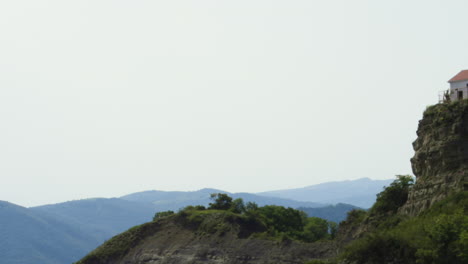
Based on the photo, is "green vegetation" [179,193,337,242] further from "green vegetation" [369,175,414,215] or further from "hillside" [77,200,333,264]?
"green vegetation" [369,175,414,215]

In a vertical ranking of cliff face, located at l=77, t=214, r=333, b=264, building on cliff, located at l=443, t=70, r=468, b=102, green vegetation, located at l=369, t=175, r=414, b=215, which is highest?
building on cliff, located at l=443, t=70, r=468, b=102

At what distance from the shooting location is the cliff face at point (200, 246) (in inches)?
2440

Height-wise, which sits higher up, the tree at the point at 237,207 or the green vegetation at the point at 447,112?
the green vegetation at the point at 447,112

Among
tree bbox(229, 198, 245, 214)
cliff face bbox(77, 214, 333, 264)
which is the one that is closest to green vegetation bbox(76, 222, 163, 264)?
cliff face bbox(77, 214, 333, 264)

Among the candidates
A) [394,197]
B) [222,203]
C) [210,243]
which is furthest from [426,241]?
[222,203]

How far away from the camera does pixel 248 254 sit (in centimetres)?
6400

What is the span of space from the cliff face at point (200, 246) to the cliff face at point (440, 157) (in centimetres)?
1472

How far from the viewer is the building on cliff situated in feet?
169

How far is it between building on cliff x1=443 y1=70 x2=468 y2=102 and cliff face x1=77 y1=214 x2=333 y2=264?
20.6 metres

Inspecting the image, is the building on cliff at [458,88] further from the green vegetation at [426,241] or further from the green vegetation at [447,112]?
the green vegetation at [426,241]

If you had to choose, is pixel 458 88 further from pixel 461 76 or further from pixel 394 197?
pixel 394 197

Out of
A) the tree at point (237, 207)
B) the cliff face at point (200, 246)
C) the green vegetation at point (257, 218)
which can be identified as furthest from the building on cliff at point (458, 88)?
the tree at point (237, 207)

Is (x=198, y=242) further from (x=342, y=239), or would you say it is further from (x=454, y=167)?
(x=454, y=167)

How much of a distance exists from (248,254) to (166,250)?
13240 mm
